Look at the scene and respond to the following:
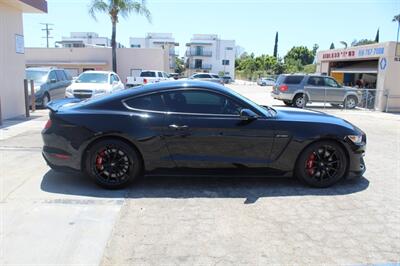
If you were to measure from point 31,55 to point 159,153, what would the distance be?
38.4 metres

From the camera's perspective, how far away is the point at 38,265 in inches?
124

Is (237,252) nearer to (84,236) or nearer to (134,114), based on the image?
(84,236)

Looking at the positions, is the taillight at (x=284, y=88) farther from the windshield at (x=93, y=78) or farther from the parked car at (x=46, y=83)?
the parked car at (x=46, y=83)

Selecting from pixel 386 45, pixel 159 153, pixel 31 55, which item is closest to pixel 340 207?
pixel 159 153

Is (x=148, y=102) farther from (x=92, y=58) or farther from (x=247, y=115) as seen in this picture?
(x=92, y=58)

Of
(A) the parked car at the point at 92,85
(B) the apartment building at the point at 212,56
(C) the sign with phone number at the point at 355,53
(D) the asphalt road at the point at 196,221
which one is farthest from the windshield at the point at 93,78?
(B) the apartment building at the point at 212,56

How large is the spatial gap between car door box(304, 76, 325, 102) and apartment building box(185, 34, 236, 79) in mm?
66288

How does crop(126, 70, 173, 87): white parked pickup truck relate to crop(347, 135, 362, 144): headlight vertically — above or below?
above

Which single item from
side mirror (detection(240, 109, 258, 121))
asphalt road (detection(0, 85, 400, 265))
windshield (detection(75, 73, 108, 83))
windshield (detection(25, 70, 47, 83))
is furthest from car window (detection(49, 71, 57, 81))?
side mirror (detection(240, 109, 258, 121))

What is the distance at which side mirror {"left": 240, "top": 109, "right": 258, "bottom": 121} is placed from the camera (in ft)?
16.0

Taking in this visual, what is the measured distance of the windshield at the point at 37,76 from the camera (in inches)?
581

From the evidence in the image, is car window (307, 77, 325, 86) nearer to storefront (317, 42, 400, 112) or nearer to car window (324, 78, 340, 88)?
car window (324, 78, 340, 88)

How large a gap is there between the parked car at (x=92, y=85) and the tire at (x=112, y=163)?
901 centimetres

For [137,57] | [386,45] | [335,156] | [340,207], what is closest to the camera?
[340,207]
